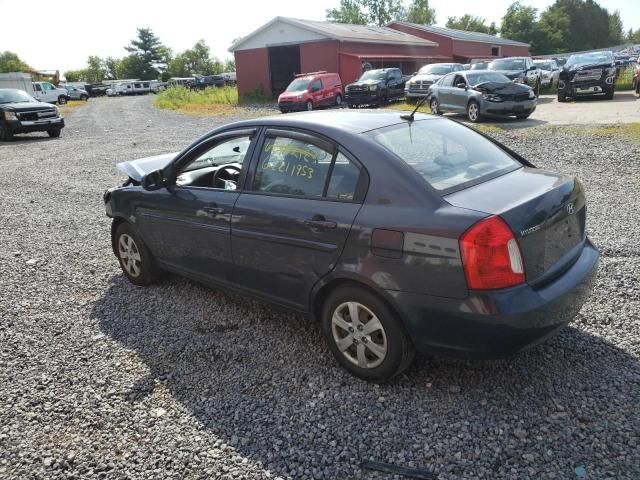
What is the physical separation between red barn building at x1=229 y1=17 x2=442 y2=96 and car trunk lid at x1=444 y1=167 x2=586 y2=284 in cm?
2952

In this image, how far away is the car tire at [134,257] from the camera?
488 centimetres

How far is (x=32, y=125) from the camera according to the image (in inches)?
727

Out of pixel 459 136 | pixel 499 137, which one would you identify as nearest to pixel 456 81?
pixel 499 137

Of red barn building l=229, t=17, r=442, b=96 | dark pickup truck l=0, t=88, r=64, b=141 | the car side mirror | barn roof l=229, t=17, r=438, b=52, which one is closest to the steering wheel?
the car side mirror

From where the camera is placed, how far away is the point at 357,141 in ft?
10.6

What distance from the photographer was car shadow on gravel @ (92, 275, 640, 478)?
2.70 m

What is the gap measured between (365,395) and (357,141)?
155 cm

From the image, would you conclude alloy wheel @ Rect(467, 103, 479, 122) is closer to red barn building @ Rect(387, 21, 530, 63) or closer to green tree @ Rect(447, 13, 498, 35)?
red barn building @ Rect(387, 21, 530, 63)

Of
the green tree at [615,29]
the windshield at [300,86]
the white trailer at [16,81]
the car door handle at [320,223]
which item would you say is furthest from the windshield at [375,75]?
the green tree at [615,29]

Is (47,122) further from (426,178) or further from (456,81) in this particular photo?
(426,178)

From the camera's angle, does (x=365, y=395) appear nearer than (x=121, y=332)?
Yes

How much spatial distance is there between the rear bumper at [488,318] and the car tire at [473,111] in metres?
13.3

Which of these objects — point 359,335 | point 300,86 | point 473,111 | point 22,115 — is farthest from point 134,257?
point 300,86

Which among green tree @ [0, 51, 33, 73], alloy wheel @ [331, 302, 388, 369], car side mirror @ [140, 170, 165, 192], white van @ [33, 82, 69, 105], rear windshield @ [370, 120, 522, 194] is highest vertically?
green tree @ [0, 51, 33, 73]
